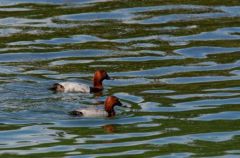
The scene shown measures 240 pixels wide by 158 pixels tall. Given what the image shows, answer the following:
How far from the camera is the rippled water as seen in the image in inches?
606

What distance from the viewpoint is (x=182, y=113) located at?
1756 cm

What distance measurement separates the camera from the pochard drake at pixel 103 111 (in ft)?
57.8

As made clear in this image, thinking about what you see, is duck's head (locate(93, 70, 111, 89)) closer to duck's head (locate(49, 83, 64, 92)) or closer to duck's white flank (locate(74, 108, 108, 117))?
duck's head (locate(49, 83, 64, 92))

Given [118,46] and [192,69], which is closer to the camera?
[192,69]

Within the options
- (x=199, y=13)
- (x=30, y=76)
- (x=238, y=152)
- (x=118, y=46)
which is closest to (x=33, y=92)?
(x=30, y=76)

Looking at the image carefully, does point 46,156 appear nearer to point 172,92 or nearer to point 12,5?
point 172,92

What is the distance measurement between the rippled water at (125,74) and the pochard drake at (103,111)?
7.5 inches

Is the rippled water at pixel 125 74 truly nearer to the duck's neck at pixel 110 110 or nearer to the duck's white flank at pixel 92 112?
the duck's white flank at pixel 92 112

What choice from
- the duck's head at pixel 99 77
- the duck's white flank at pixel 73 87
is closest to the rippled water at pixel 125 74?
the duck's white flank at pixel 73 87

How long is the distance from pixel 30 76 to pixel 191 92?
3.51 meters

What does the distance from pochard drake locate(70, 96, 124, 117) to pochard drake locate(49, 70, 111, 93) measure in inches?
64.6

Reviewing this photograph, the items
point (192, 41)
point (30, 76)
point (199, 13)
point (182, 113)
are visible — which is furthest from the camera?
point (199, 13)

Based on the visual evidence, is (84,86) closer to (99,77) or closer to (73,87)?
(99,77)

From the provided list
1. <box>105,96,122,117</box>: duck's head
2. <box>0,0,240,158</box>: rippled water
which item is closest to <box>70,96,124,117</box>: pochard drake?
<box>105,96,122,117</box>: duck's head
